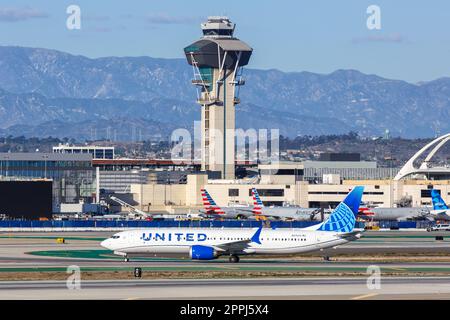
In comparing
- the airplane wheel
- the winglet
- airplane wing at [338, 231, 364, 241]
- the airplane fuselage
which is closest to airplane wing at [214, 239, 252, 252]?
the airplane fuselage

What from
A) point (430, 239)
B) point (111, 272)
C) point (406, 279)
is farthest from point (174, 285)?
point (430, 239)

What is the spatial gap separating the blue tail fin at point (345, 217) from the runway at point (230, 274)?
3.16 m

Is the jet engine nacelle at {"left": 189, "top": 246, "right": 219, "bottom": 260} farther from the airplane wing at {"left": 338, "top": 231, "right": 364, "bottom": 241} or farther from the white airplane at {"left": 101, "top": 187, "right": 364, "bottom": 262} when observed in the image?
the airplane wing at {"left": 338, "top": 231, "right": 364, "bottom": 241}

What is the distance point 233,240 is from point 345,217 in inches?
422

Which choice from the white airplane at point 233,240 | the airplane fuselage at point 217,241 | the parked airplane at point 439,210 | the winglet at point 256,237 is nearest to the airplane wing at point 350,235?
the white airplane at point 233,240

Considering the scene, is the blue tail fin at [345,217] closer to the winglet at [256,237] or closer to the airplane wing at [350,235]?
the airplane wing at [350,235]

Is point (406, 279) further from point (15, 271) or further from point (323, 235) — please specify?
point (15, 271)

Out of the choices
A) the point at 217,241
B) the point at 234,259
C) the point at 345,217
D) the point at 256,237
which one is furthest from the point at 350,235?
the point at 217,241

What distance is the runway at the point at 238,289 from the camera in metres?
73.8
